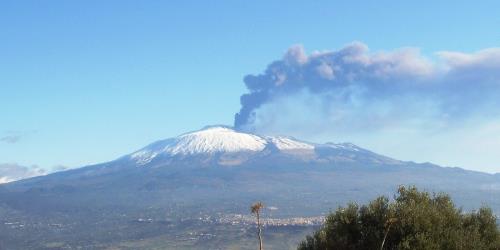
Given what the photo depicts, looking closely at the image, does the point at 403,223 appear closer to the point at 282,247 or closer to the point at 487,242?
the point at 487,242

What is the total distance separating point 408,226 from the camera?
34.6 meters

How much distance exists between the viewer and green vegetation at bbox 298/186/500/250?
34.0 meters

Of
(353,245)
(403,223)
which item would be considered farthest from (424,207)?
(353,245)

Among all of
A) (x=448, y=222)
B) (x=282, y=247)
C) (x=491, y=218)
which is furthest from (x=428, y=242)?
(x=282, y=247)

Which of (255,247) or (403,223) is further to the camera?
(255,247)

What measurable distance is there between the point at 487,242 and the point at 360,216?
701 centimetres

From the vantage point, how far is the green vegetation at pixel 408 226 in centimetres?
3400

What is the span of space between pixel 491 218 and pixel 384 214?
23.5ft

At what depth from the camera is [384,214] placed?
36.1 meters

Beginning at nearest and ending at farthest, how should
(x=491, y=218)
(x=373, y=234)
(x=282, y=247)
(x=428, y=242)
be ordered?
(x=428, y=242)
(x=373, y=234)
(x=491, y=218)
(x=282, y=247)

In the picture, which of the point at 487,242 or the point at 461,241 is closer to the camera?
the point at 461,241

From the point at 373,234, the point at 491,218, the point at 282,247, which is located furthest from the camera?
the point at 282,247

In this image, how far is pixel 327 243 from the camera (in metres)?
37.1

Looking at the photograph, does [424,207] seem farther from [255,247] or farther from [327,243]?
[255,247]
